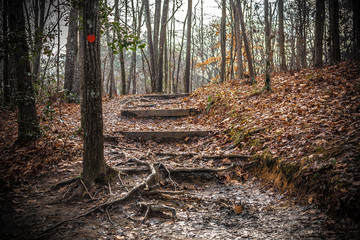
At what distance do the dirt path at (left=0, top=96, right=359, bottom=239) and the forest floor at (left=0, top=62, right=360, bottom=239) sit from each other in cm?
1

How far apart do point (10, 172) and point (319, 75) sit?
8793mm

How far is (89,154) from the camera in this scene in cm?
352

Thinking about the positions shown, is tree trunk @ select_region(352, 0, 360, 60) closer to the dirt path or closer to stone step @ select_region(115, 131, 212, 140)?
stone step @ select_region(115, 131, 212, 140)

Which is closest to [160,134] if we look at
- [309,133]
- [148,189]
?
[148,189]

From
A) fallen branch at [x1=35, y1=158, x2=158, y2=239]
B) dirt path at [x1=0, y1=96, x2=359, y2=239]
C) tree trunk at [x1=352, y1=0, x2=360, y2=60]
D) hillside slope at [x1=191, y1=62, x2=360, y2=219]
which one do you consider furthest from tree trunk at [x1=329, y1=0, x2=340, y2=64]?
fallen branch at [x1=35, y1=158, x2=158, y2=239]

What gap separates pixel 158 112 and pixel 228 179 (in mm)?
5098

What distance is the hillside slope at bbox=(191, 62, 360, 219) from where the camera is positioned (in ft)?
8.95

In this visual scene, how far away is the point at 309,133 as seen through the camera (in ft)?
13.0

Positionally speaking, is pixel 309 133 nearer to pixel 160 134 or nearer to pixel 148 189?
pixel 148 189

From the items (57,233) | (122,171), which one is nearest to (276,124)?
(122,171)

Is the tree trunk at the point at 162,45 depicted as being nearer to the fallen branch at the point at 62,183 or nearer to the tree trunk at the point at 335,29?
the tree trunk at the point at 335,29

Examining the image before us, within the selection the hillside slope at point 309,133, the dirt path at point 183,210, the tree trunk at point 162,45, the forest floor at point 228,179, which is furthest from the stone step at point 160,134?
the tree trunk at point 162,45

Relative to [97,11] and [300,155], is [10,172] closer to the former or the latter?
[97,11]

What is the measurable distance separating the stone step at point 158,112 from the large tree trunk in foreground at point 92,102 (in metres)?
5.10
